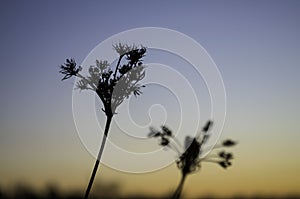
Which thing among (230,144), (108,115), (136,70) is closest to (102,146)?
(108,115)

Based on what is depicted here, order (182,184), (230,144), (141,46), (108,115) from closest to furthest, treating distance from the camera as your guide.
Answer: (108,115) → (141,46) → (182,184) → (230,144)

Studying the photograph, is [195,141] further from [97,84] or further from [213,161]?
[97,84]

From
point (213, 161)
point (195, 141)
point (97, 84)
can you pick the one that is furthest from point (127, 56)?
point (213, 161)

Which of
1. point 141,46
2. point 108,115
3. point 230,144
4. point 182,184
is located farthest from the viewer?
point 230,144

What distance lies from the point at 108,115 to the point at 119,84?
1.10 metres

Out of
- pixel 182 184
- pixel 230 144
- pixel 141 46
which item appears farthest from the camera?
pixel 230 144

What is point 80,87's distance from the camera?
56.5 feet

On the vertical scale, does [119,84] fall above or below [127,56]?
below

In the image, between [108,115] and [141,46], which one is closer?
[108,115]

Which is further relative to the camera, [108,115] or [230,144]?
[230,144]

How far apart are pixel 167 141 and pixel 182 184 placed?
186 centimetres

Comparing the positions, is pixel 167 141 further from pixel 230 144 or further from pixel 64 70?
pixel 64 70

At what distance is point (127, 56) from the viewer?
17.2 m

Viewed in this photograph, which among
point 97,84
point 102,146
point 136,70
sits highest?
point 136,70
